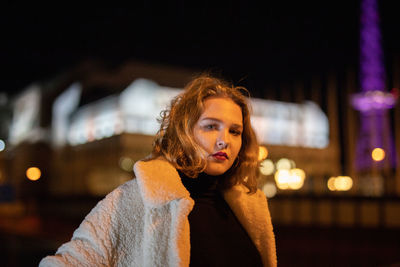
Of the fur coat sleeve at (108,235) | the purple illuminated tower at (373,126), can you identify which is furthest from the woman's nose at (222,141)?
the purple illuminated tower at (373,126)

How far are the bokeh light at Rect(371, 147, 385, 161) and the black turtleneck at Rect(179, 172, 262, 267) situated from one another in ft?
21.1

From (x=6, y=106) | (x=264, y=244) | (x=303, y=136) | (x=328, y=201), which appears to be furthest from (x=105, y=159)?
(x=6, y=106)

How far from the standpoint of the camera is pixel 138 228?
58.1 inches

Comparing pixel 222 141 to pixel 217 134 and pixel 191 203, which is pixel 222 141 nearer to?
pixel 217 134

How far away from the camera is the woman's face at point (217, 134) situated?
167 centimetres

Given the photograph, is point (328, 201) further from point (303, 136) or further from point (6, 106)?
point (6, 106)

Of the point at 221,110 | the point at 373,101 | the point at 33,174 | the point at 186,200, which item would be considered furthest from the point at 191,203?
the point at 33,174

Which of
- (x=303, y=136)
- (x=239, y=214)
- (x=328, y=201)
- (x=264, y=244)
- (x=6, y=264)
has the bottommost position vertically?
(x=6, y=264)

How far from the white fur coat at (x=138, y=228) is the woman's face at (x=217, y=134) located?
19 cm

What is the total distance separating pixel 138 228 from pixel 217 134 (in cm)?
52

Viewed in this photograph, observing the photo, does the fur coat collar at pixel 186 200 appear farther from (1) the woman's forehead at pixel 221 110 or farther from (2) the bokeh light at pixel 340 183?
(2) the bokeh light at pixel 340 183

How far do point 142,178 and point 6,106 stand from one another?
147 feet

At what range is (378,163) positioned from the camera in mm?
7480

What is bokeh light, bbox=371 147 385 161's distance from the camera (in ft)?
24.4
